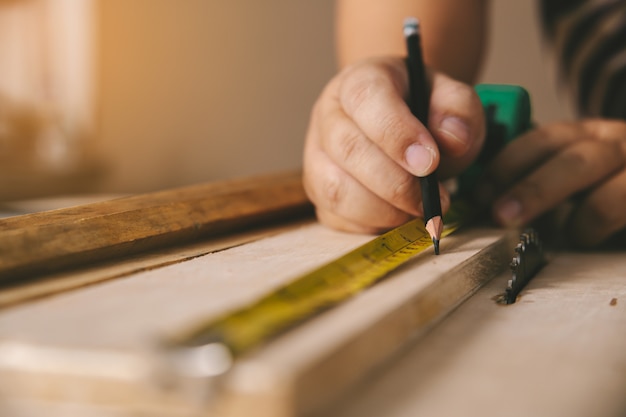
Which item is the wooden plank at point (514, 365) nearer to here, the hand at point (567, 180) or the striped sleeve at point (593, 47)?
the hand at point (567, 180)

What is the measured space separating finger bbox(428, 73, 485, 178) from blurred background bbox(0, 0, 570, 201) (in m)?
1.59

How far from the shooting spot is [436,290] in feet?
1.36

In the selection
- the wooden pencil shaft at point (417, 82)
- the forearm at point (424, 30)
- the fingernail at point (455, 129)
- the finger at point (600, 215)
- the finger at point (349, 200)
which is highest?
the forearm at point (424, 30)

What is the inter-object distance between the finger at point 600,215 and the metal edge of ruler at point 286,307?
27 centimetres

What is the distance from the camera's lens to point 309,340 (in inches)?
11.5

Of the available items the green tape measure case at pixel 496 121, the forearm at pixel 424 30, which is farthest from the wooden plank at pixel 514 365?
the forearm at pixel 424 30

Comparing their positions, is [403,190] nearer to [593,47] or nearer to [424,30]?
[424,30]

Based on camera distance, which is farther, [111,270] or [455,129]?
[455,129]

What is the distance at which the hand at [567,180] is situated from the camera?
71 cm

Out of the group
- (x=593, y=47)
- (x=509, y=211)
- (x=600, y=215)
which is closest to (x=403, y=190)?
(x=509, y=211)

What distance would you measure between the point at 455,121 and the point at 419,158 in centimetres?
9

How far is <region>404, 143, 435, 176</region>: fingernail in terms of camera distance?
1.82 feet

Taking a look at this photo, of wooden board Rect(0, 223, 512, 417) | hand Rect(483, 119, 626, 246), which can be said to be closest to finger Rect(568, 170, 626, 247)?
hand Rect(483, 119, 626, 246)

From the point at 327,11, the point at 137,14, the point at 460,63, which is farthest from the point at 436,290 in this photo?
the point at 137,14
